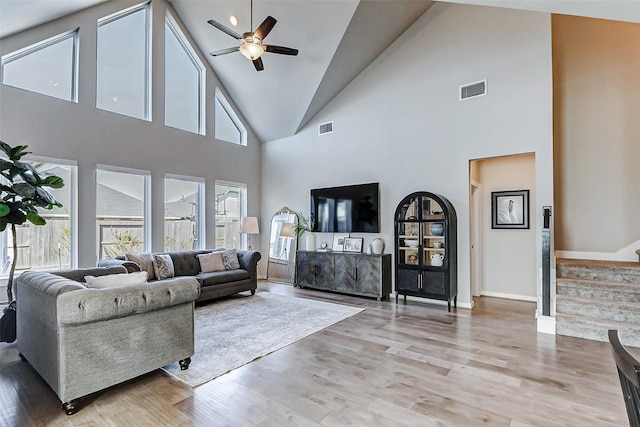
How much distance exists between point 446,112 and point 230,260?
452 centimetres

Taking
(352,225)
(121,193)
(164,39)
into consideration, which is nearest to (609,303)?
(352,225)

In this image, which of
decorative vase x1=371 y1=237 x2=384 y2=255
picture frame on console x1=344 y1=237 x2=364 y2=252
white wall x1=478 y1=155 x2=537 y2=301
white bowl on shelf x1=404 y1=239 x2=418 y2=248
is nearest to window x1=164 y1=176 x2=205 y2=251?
picture frame on console x1=344 y1=237 x2=364 y2=252

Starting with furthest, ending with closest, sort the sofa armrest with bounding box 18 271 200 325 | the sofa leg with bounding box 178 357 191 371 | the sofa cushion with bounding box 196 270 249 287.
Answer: the sofa cushion with bounding box 196 270 249 287 → the sofa leg with bounding box 178 357 191 371 → the sofa armrest with bounding box 18 271 200 325

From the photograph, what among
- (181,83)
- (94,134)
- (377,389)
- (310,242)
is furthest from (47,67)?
(377,389)

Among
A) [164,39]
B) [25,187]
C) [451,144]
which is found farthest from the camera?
[164,39]

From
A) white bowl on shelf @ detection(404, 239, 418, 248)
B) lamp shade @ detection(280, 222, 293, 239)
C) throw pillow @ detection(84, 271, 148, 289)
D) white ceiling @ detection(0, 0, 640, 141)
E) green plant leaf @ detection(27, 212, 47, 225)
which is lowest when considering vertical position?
throw pillow @ detection(84, 271, 148, 289)

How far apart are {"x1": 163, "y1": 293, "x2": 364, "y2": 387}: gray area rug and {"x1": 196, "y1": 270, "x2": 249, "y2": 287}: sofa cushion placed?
1.13 ft

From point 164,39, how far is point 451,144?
560 cm

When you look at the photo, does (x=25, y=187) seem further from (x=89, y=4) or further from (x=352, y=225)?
(x=352, y=225)

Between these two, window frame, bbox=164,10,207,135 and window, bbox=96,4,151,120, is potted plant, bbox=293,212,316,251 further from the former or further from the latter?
window, bbox=96,4,151,120

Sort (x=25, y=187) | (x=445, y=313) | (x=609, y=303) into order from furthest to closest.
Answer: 1. (x=445, y=313)
2. (x=609, y=303)
3. (x=25, y=187)

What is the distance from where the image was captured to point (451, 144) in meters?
5.13

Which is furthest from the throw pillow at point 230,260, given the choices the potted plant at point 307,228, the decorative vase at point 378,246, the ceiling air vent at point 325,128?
the ceiling air vent at point 325,128

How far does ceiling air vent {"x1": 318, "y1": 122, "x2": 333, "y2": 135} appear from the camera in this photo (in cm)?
659
